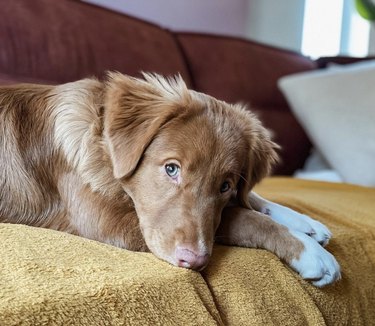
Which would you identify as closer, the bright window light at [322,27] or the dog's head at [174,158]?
the dog's head at [174,158]

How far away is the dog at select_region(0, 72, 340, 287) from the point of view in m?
1.35

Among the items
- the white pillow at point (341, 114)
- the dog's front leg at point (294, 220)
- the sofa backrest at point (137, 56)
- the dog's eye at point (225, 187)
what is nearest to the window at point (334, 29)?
the sofa backrest at point (137, 56)

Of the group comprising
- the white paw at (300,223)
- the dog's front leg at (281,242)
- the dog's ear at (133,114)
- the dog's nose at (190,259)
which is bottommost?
the white paw at (300,223)

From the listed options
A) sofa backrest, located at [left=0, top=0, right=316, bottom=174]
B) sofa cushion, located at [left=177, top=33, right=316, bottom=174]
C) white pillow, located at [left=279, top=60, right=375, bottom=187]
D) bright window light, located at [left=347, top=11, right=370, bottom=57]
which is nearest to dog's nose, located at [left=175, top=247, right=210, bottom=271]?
sofa backrest, located at [left=0, top=0, right=316, bottom=174]

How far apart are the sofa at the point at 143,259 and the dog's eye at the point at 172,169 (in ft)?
0.65

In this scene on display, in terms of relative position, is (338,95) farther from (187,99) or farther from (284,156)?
(187,99)

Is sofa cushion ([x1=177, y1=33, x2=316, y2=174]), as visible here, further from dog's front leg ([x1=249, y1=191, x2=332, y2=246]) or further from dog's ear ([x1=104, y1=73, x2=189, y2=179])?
dog's ear ([x1=104, y1=73, x2=189, y2=179])

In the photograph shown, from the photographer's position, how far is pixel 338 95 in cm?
306

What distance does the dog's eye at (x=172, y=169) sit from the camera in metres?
1.37

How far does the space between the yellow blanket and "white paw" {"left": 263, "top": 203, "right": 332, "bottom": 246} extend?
47 mm

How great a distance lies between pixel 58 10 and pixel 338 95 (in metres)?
1.47

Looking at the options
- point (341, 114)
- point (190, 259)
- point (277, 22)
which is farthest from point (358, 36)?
point (190, 259)

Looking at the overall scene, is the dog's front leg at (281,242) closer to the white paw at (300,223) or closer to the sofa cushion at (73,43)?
the white paw at (300,223)

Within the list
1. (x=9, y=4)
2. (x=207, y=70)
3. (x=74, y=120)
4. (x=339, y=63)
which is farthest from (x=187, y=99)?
(x=339, y=63)
